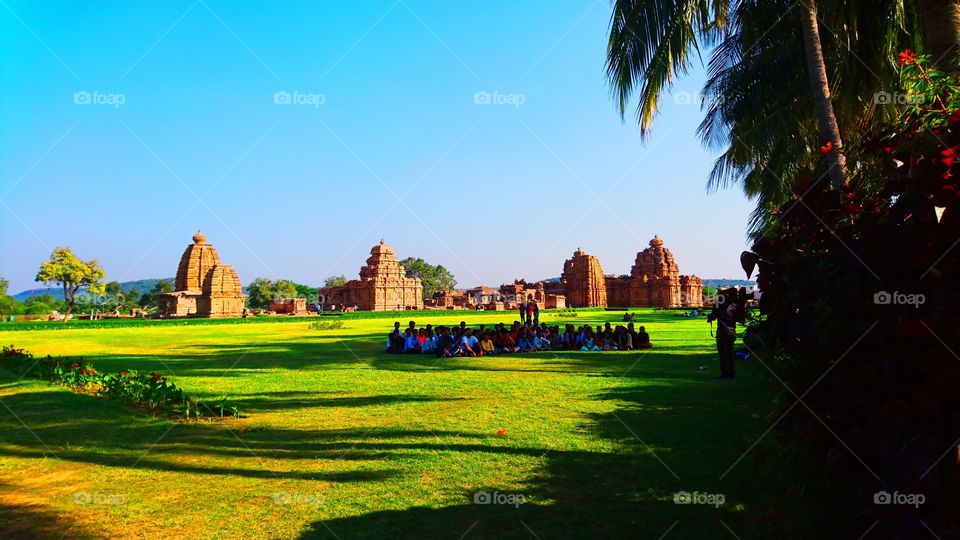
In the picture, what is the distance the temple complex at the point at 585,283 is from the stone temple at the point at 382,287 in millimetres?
19279

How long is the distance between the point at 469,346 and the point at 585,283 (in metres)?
53.1

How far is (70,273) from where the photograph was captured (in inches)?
2266

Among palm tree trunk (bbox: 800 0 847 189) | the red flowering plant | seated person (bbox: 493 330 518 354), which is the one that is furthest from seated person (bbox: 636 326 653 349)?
the red flowering plant

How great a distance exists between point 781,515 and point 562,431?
2.40m

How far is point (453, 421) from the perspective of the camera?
611 cm

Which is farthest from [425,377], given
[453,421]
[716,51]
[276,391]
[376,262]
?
[376,262]

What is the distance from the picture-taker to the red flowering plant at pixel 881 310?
5.74 feet

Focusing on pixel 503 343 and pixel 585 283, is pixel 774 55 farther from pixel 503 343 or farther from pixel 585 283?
pixel 585 283

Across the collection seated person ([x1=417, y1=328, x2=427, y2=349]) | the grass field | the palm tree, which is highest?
the palm tree

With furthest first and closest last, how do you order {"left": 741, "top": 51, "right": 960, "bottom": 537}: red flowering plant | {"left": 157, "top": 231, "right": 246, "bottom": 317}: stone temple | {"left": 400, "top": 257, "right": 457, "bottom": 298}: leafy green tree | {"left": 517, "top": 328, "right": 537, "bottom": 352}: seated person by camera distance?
{"left": 400, "top": 257, "right": 457, "bottom": 298}: leafy green tree → {"left": 157, "top": 231, "right": 246, "bottom": 317}: stone temple → {"left": 517, "top": 328, "right": 537, "bottom": 352}: seated person → {"left": 741, "top": 51, "right": 960, "bottom": 537}: red flowering plant

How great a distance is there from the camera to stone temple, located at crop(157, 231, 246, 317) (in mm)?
48375

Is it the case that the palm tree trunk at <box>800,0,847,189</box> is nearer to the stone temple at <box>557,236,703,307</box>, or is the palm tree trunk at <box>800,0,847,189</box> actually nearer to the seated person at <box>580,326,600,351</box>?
the seated person at <box>580,326,600,351</box>

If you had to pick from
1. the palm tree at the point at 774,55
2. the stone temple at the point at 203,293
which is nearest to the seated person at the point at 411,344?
the palm tree at the point at 774,55

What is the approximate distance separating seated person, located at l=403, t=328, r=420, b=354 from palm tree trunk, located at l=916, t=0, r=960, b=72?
1166 centimetres
